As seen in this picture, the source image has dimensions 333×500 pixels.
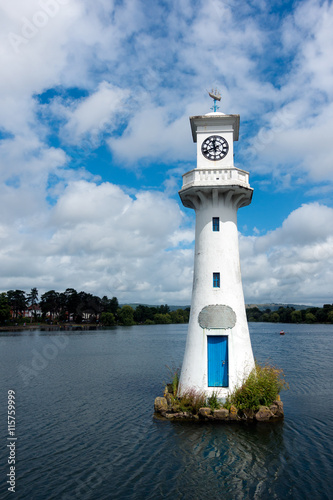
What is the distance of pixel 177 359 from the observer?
138ft

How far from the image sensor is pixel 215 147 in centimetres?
1884

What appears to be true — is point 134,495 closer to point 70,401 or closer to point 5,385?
point 70,401

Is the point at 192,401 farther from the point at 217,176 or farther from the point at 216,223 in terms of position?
the point at 217,176

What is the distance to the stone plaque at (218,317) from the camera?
17.4 m

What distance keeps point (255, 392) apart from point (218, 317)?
12.3 ft

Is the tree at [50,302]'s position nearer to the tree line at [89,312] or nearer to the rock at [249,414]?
the tree line at [89,312]

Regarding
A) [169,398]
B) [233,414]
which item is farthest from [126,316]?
[233,414]

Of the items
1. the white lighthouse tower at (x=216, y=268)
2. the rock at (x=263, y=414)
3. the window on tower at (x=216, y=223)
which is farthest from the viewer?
the window on tower at (x=216, y=223)

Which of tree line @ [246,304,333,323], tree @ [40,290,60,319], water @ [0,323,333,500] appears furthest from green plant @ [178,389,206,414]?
tree line @ [246,304,333,323]

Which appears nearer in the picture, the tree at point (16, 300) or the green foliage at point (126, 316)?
the tree at point (16, 300)

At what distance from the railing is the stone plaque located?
611cm

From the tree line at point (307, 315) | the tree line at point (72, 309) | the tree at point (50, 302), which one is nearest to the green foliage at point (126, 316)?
the tree line at point (72, 309)

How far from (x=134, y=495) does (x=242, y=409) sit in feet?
22.8

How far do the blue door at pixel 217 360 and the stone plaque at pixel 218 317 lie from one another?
602 millimetres
